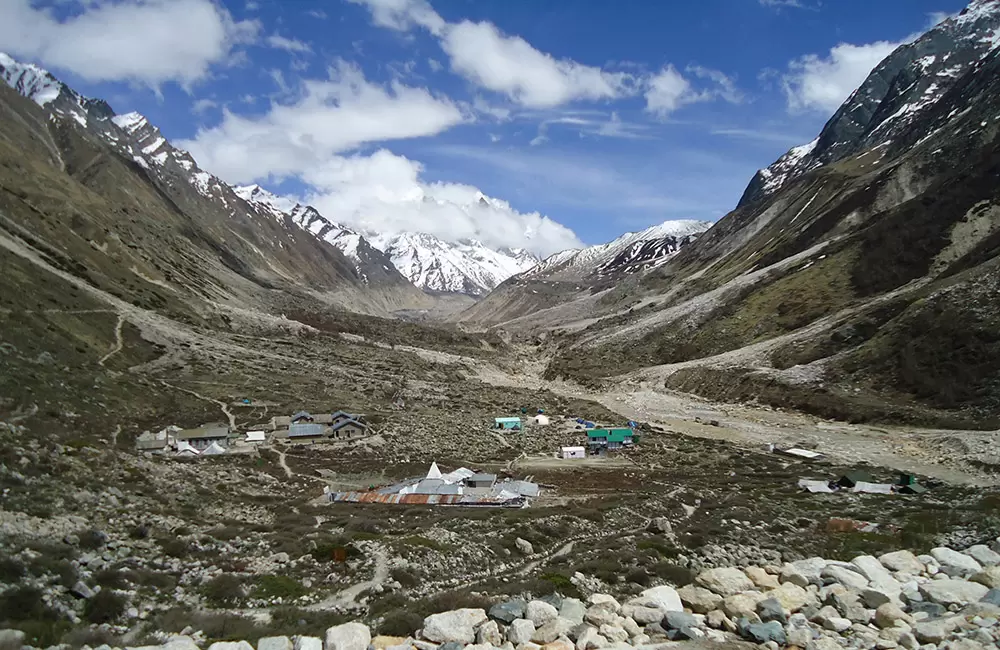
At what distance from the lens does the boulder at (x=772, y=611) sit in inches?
573

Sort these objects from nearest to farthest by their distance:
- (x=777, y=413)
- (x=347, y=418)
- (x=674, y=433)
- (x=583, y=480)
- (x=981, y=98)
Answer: (x=583, y=480) → (x=347, y=418) → (x=674, y=433) → (x=777, y=413) → (x=981, y=98)

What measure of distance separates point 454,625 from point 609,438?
48638 mm

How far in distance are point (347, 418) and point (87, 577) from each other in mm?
45580

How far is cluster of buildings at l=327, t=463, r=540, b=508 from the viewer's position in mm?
35719

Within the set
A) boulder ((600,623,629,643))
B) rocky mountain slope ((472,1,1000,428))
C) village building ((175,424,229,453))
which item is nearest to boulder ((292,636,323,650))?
boulder ((600,623,629,643))

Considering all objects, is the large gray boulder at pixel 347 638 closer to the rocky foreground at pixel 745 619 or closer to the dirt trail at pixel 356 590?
the rocky foreground at pixel 745 619

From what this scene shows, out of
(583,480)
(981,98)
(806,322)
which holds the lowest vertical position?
(583,480)

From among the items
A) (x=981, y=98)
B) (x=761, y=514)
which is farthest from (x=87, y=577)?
(x=981, y=98)

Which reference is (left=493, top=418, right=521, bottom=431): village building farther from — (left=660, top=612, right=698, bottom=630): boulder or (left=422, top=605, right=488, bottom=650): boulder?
(left=422, top=605, right=488, bottom=650): boulder

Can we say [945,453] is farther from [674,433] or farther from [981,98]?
[981,98]

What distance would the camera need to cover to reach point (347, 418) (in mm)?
60938

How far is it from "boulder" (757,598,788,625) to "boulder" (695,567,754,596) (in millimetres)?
1409

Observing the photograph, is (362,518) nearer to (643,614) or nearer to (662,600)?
(662,600)

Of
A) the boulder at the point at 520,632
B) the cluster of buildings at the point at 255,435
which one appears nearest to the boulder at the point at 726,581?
the boulder at the point at 520,632
